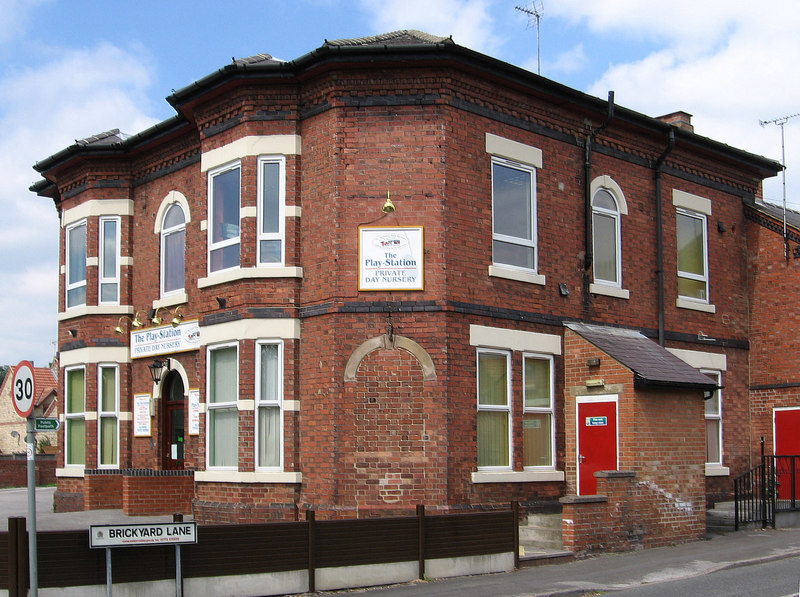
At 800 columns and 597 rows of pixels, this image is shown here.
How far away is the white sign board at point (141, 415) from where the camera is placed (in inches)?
735

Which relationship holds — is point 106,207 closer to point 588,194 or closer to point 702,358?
point 588,194

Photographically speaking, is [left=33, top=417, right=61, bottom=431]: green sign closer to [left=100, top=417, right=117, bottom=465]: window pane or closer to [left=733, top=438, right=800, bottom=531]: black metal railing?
[left=100, top=417, right=117, bottom=465]: window pane

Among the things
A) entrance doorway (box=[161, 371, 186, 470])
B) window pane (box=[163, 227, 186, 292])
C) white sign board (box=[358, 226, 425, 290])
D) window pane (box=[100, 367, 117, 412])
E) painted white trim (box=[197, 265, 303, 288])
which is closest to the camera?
white sign board (box=[358, 226, 425, 290])

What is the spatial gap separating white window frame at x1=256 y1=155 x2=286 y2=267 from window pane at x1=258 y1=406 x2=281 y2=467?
2379 millimetres

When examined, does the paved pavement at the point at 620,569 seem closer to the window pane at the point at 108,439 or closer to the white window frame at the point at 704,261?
the window pane at the point at 108,439

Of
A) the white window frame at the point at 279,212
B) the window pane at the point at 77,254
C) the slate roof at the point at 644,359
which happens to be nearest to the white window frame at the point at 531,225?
the slate roof at the point at 644,359

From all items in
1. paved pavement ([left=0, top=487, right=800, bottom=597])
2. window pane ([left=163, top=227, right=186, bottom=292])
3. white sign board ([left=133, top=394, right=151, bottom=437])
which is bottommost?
→ paved pavement ([left=0, top=487, right=800, bottom=597])

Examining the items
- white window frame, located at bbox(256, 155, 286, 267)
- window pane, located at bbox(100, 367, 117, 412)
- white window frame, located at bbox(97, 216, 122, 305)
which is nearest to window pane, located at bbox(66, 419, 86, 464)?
window pane, located at bbox(100, 367, 117, 412)

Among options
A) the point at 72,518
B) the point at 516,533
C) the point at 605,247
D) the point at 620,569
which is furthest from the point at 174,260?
the point at 620,569

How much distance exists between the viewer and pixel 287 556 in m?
11.4

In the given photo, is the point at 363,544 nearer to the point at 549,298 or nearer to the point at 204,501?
the point at 204,501

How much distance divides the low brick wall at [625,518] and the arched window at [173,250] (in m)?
8.70

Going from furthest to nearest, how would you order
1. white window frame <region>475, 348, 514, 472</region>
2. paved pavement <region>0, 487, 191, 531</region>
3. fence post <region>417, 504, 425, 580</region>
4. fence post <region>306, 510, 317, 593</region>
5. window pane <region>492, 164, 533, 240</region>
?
1. paved pavement <region>0, 487, 191, 531</region>
2. window pane <region>492, 164, 533, 240</region>
3. white window frame <region>475, 348, 514, 472</region>
4. fence post <region>417, 504, 425, 580</region>
5. fence post <region>306, 510, 317, 593</region>

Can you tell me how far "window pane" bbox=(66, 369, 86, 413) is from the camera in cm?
1997
